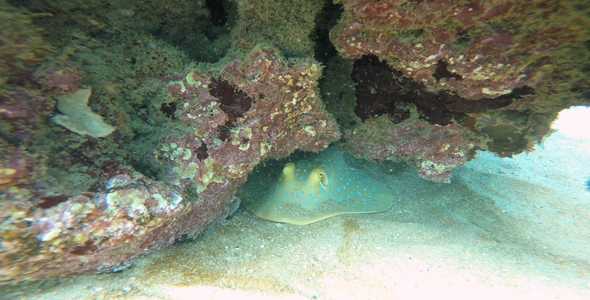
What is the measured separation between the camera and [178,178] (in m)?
2.99

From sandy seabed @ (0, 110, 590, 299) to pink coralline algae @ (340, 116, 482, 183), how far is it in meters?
0.95

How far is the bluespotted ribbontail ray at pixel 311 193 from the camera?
4.12 metres

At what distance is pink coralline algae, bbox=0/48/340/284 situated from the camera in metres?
2.13

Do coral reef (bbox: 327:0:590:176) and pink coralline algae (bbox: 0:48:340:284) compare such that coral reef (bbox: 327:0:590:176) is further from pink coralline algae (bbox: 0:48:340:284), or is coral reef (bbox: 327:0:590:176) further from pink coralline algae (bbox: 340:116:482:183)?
pink coralline algae (bbox: 0:48:340:284)

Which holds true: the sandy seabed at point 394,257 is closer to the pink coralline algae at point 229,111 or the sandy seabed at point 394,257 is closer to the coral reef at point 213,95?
the coral reef at point 213,95

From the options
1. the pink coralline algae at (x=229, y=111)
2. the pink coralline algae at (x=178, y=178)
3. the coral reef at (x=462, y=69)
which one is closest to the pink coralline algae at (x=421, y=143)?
the coral reef at (x=462, y=69)

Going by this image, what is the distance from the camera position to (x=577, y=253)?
3.46 metres

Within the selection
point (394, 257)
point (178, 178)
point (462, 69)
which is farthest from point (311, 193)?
point (462, 69)

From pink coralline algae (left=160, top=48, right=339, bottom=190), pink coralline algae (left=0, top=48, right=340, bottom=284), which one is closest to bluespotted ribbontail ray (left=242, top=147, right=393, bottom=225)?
pink coralline algae (left=0, top=48, right=340, bottom=284)

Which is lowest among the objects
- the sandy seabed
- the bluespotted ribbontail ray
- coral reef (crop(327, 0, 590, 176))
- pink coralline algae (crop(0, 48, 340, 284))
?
the sandy seabed

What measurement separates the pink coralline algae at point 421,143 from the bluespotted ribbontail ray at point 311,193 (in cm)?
71

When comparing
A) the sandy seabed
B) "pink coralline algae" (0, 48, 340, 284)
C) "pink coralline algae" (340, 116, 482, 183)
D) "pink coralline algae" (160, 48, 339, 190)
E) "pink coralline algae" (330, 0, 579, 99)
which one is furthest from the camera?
"pink coralline algae" (340, 116, 482, 183)

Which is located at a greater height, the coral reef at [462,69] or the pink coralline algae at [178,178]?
the coral reef at [462,69]

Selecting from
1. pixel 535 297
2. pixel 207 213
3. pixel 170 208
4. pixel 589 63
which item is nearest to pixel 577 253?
pixel 535 297
